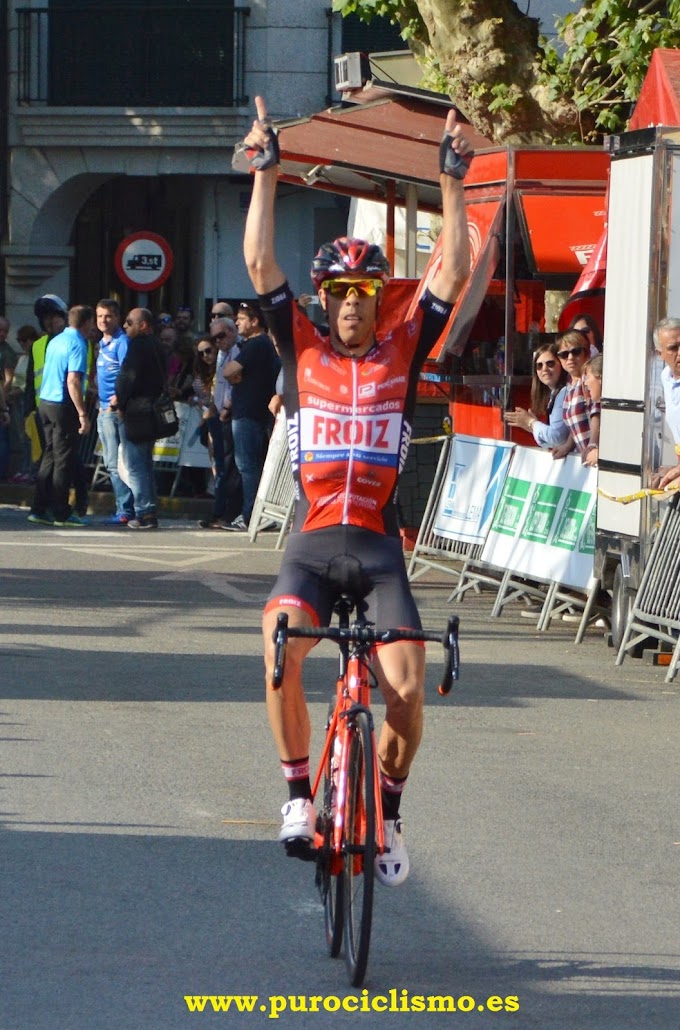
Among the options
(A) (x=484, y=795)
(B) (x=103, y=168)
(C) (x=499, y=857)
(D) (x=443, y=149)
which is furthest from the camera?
(B) (x=103, y=168)

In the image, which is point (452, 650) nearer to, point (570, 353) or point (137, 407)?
point (570, 353)

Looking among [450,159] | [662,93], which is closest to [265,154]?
[450,159]

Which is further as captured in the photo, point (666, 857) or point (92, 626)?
point (92, 626)

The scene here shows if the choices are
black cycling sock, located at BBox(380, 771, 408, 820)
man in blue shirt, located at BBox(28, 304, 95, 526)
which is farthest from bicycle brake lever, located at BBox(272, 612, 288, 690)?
man in blue shirt, located at BBox(28, 304, 95, 526)

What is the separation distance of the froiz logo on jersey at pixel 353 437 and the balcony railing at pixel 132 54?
2558 centimetres

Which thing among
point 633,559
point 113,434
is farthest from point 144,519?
point 633,559

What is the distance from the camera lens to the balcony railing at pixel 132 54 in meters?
30.4

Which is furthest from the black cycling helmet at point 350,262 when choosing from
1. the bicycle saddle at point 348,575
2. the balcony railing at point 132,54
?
the balcony railing at point 132,54

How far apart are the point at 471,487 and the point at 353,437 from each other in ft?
24.8

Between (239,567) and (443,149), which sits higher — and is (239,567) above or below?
below

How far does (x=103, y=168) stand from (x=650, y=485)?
21.2m

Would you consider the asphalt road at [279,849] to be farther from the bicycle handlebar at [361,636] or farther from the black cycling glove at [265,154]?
the black cycling glove at [265,154]

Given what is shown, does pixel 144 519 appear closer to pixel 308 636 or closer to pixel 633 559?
pixel 633 559

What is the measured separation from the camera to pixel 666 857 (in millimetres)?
6660
